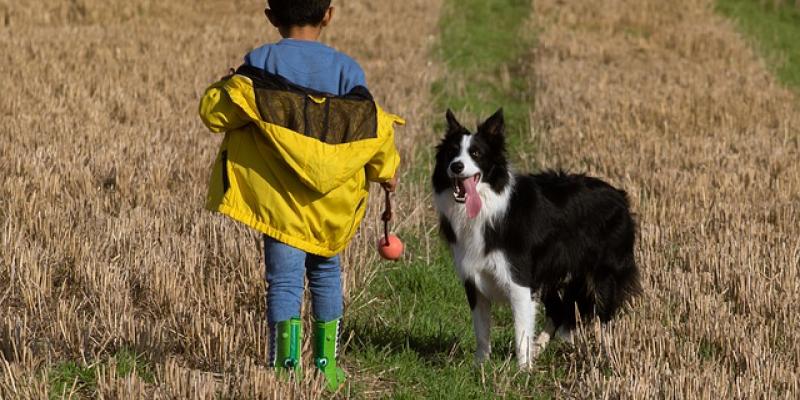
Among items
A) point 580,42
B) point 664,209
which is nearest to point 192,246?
point 664,209

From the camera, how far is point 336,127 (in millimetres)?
3848

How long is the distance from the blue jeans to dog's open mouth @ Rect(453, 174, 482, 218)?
0.80 m

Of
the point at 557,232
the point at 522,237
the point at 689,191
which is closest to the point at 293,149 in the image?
the point at 522,237

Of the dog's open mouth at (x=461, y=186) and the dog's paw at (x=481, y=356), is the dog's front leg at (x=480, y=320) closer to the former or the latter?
the dog's paw at (x=481, y=356)

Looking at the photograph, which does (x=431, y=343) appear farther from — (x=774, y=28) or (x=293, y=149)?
(x=774, y=28)

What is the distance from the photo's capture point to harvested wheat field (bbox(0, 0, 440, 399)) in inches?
169

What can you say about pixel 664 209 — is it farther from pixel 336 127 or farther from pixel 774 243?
pixel 336 127

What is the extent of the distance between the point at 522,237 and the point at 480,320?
0.45m

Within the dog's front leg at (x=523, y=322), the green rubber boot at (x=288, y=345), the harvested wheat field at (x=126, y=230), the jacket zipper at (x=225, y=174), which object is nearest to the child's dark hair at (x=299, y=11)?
the jacket zipper at (x=225, y=174)

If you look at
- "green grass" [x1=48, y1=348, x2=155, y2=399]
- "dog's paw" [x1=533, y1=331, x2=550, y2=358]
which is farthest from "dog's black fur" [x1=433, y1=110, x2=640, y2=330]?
"green grass" [x1=48, y1=348, x2=155, y2=399]

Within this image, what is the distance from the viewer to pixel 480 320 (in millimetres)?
4879

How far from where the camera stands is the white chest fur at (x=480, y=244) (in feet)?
15.6

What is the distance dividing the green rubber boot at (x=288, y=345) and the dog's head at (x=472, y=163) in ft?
3.61

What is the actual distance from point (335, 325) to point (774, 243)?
346 cm
